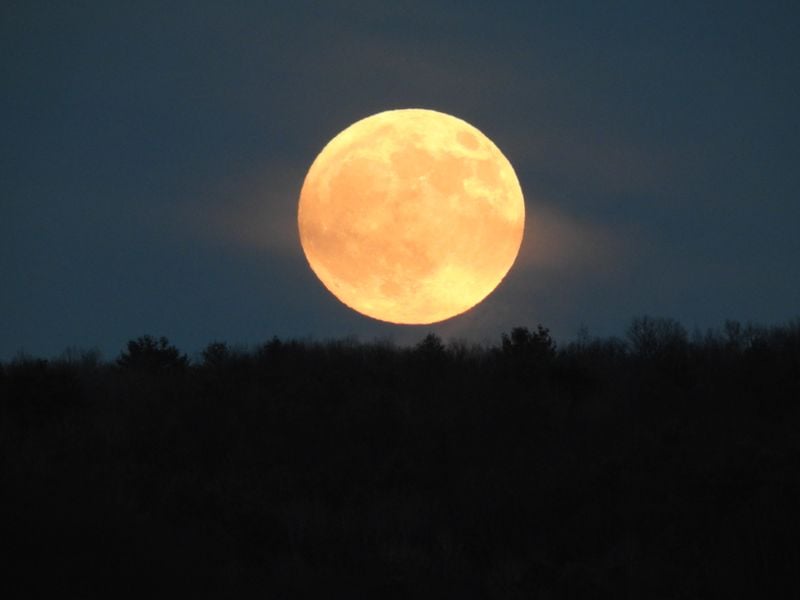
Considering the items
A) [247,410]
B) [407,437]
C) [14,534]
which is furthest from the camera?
[247,410]

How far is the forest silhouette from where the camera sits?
64.3 ft

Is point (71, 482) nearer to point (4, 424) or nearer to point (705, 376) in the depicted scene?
point (4, 424)

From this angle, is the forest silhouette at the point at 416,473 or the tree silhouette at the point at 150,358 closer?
the forest silhouette at the point at 416,473

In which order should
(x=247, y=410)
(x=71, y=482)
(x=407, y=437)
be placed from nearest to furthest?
(x=71, y=482)
(x=407, y=437)
(x=247, y=410)

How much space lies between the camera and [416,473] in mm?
26172

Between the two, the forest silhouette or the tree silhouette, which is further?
the tree silhouette

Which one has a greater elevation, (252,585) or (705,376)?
(705,376)

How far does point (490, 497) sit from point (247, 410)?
361 inches

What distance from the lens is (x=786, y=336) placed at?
3775cm

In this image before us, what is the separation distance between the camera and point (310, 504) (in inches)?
947

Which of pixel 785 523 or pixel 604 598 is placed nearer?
pixel 604 598

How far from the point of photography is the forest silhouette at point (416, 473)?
19.6m

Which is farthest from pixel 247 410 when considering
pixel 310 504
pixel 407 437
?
pixel 310 504

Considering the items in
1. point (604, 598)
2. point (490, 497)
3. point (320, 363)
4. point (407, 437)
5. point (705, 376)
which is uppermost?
point (320, 363)
